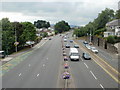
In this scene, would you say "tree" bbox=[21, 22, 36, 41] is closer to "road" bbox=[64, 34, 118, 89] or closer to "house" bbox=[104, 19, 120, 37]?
"house" bbox=[104, 19, 120, 37]

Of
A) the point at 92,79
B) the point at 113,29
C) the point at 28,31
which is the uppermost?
the point at 113,29

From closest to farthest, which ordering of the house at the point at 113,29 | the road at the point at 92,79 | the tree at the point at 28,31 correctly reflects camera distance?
the road at the point at 92,79 < the tree at the point at 28,31 < the house at the point at 113,29

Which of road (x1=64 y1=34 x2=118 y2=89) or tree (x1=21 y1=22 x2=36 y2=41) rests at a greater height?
tree (x1=21 y1=22 x2=36 y2=41)

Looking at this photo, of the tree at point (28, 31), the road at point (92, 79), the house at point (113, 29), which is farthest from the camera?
the house at point (113, 29)

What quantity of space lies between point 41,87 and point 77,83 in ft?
14.5

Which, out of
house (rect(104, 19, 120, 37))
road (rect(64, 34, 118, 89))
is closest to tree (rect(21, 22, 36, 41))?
house (rect(104, 19, 120, 37))

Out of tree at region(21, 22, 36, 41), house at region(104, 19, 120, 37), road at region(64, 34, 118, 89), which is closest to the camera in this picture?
road at region(64, 34, 118, 89)

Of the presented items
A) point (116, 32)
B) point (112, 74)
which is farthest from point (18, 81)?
point (116, 32)

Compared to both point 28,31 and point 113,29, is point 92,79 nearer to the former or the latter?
point 28,31

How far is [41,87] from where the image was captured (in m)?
22.9

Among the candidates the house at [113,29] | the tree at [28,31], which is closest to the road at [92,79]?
the tree at [28,31]

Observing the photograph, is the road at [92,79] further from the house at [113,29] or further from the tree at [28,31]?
the house at [113,29]

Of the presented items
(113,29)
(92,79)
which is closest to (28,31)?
(113,29)

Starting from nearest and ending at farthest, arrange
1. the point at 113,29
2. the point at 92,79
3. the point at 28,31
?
the point at 92,79 → the point at 28,31 → the point at 113,29
